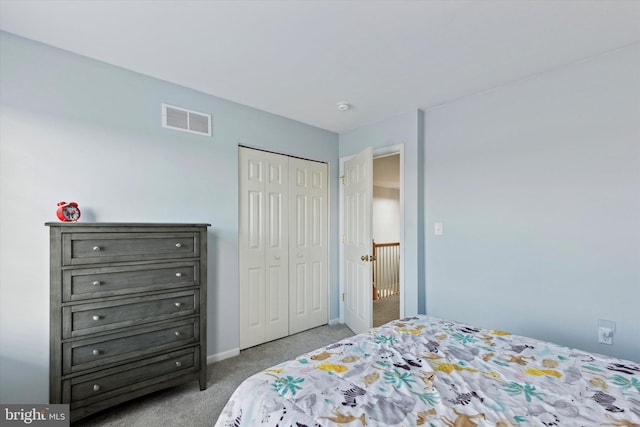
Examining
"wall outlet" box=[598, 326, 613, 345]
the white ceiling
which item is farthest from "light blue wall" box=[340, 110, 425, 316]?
"wall outlet" box=[598, 326, 613, 345]

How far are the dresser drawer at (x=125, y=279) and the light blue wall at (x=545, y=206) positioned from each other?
231 centimetres

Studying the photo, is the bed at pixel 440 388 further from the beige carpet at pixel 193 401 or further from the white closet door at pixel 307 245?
the white closet door at pixel 307 245

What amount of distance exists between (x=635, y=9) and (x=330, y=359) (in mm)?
2505

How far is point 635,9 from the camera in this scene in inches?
66.0

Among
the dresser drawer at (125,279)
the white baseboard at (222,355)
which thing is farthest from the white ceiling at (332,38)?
the white baseboard at (222,355)

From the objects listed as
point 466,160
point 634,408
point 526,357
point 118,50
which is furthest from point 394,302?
point 118,50

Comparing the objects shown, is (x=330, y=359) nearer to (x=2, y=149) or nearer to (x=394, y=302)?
(x=2, y=149)

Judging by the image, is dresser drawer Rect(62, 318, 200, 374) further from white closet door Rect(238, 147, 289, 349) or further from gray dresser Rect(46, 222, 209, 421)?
white closet door Rect(238, 147, 289, 349)

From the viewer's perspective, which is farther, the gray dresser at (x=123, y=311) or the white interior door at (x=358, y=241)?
the white interior door at (x=358, y=241)

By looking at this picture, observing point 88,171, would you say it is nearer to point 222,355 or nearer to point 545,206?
point 222,355

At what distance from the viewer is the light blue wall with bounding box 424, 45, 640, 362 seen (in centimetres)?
204

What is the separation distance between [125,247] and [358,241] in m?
2.28

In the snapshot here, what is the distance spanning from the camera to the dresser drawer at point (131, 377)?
6.01 feet
